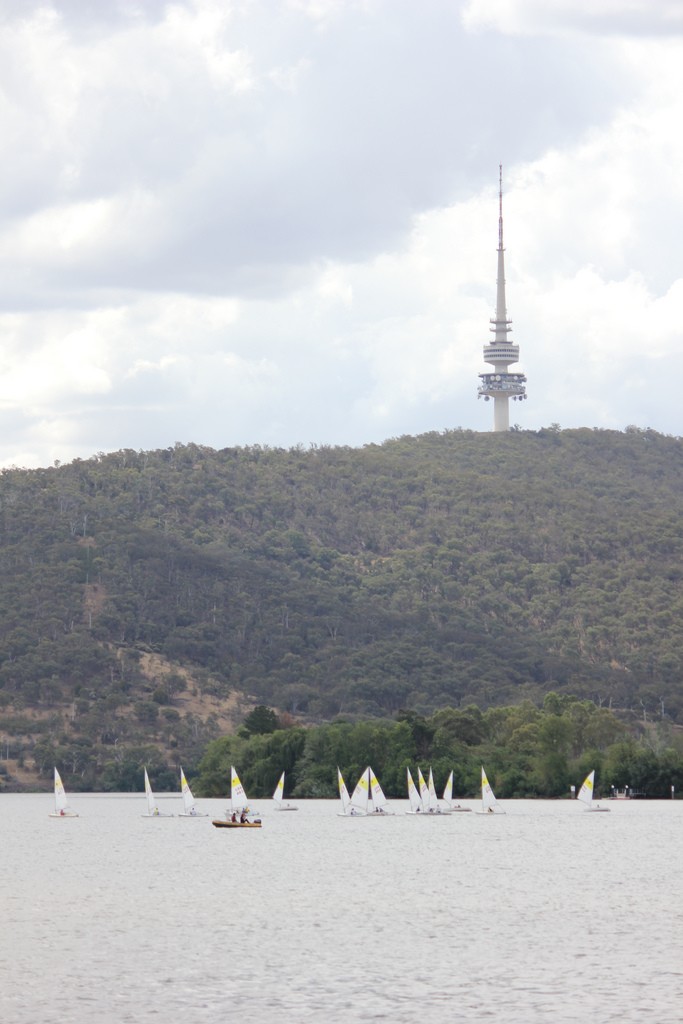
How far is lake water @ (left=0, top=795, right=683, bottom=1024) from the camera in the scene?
145 ft

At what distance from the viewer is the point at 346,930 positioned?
6028 centimetres

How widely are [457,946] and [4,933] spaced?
14.5m

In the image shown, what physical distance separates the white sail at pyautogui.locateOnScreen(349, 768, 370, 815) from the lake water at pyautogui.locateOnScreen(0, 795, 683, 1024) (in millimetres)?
16834

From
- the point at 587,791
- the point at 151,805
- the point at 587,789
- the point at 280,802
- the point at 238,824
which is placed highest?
the point at 587,789

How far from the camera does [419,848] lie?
104688 millimetres

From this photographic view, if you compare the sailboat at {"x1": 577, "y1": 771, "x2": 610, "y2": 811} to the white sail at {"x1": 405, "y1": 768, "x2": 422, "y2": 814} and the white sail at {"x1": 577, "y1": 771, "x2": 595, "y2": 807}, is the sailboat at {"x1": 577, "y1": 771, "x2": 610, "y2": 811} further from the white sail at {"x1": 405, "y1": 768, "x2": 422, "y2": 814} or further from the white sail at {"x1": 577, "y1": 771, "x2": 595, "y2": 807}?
the white sail at {"x1": 405, "y1": 768, "x2": 422, "y2": 814}

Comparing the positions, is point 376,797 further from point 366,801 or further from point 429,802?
point 429,802

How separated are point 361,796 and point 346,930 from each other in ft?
244

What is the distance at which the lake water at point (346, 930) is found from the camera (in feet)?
145

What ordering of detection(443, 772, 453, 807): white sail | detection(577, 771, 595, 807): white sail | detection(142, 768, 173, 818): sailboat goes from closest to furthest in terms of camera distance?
1. detection(142, 768, 173, 818): sailboat
2. detection(577, 771, 595, 807): white sail
3. detection(443, 772, 453, 807): white sail

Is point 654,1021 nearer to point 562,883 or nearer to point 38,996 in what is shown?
point 38,996

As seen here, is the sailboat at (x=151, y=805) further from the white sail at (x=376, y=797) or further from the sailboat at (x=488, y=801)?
the sailboat at (x=488, y=801)

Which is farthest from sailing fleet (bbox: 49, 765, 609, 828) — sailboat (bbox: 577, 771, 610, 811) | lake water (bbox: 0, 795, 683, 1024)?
lake water (bbox: 0, 795, 683, 1024)

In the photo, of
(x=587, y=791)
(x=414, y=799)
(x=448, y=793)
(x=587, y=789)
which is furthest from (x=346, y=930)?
(x=448, y=793)
